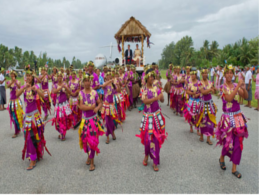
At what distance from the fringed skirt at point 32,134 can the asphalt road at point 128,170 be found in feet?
1.02

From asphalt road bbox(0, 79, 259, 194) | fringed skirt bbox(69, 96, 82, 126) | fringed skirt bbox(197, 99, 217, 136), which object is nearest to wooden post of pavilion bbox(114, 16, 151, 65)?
fringed skirt bbox(69, 96, 82, 126)

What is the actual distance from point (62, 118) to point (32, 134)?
4.88 ft

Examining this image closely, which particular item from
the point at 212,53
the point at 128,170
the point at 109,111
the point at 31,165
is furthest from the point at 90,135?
the point at 212,53

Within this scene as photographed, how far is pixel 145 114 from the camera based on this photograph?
3.86 m

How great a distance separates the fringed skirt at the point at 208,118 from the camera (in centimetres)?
503

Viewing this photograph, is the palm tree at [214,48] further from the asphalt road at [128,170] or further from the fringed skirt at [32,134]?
the fringed skirt at [32,134]

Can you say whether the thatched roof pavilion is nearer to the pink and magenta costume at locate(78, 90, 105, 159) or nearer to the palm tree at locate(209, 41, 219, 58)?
the pink and magenta costume at locate(78, 90, 105, 159)

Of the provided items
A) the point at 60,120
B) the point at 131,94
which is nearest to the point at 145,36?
the point at 131,94

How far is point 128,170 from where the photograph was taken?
379 centimetres

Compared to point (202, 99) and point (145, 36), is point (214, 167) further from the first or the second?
point (145, 36)

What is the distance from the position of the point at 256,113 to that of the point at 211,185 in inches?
245

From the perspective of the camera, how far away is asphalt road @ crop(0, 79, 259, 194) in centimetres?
323

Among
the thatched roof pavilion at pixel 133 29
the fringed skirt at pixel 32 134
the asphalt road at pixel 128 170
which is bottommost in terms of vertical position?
the asphalt road at pixel 128 170

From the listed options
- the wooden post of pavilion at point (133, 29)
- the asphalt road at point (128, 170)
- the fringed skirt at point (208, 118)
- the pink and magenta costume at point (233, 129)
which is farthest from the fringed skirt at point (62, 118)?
the wooden post of pavilion at point (133, 29)
